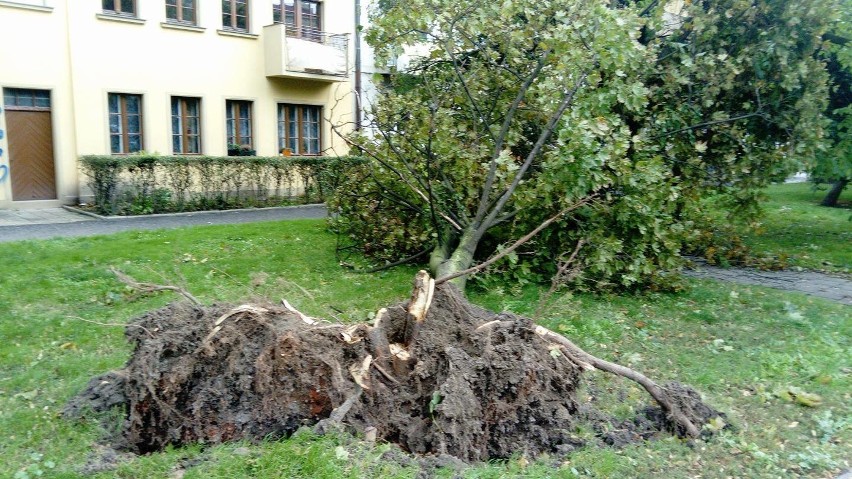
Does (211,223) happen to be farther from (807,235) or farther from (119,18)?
(807,235)

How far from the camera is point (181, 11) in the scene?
59.7ft

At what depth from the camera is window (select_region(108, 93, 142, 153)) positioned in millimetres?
17219

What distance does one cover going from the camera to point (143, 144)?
17.8m

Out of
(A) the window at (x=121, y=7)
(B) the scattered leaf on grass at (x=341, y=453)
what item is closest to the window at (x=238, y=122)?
(A) the window at (x=121, y=7)

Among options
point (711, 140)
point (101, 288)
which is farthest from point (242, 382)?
point (711, 140)

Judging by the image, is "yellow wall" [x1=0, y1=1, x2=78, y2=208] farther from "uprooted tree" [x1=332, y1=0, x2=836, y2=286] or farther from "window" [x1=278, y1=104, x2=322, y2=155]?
"uprooted tree" [x1=332, y1=0, x2=836, y2=286]

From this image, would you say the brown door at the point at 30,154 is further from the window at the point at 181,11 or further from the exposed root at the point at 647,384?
the exposed root at the point at 647,384

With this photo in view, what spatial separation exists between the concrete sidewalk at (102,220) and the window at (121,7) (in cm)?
489

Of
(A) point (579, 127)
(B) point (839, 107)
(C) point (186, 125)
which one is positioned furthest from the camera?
(C) point (186, 125)

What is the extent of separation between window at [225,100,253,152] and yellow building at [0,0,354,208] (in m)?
0.03

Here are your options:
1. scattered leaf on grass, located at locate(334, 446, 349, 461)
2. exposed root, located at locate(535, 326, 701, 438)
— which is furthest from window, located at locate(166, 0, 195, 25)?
scattered leaf on grass, located at locate(334, 446, 349, 461)

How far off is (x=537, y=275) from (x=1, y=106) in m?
12.5

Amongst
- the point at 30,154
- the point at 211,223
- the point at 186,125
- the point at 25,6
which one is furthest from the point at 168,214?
the point at 25,6

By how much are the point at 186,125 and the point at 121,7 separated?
10.4 feet
